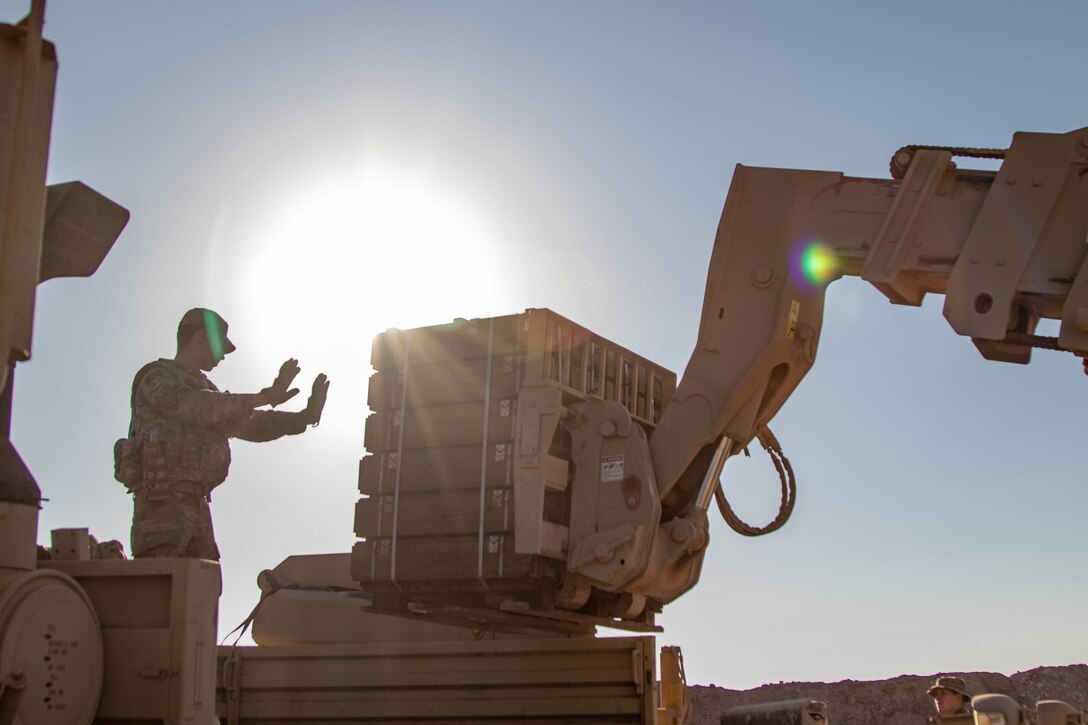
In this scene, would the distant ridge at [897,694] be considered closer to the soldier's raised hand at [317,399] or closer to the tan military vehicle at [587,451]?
the tan military vehicle at [587,451]

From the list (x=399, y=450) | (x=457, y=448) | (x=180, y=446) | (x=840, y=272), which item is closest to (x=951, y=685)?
(x=840, y=272)

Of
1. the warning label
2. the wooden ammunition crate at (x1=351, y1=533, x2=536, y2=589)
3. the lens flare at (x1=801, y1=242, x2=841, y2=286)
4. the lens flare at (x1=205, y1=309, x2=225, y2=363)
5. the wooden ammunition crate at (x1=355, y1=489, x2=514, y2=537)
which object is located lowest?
the wooden ammunition crate at (x1=351, y1=533, x2=536, y2=589)

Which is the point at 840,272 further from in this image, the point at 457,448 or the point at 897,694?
the point at 897,694

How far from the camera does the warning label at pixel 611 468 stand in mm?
7711

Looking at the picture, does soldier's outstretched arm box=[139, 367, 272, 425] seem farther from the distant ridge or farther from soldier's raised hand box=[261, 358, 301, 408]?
the distant ridge

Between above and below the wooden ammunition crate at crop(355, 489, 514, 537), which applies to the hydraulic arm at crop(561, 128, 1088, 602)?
above

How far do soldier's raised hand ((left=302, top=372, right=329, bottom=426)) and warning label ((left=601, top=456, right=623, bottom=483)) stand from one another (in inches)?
73.4

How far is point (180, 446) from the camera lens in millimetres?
6516

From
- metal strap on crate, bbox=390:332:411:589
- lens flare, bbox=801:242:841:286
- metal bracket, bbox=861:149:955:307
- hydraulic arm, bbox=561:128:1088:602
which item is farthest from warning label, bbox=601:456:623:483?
metal bracket, bbox=861:149:955:307

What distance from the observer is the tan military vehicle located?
6906mm

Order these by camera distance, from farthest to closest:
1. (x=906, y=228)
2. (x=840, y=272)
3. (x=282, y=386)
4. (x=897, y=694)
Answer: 1. (x=897, y=694)
2. (x=840, y=272)
3. (x=906, y=228)
4. (x=282, y=386)

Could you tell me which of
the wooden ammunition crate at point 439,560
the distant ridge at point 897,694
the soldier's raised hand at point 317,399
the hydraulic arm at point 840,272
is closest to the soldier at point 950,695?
the hydraulic arm at point 840,272

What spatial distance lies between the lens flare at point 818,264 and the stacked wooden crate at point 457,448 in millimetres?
1462

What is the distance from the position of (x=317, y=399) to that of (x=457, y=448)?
1.30 metres
